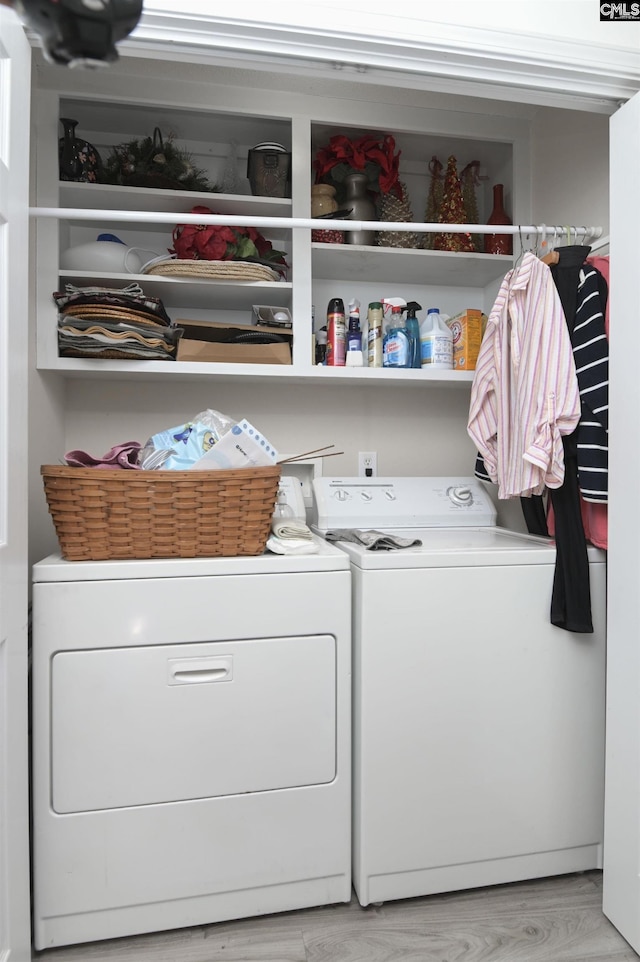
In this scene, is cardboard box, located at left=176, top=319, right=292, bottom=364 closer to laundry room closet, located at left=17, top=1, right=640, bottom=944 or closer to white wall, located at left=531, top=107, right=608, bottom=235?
laundry room closet, located at left=17, top=1, right=640, bottom=944

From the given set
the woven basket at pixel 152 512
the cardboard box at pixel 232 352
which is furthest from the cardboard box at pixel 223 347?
the woven basket at pixel 152 512

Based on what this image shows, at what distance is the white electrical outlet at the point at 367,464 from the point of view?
7.57ft

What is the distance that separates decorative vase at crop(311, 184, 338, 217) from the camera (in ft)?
6.77

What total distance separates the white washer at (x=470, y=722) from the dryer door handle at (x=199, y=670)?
0.33 m

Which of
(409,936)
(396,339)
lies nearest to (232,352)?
(396,339)

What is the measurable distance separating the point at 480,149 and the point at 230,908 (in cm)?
261

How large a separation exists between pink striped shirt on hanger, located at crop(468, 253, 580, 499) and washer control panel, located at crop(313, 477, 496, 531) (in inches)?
12.0

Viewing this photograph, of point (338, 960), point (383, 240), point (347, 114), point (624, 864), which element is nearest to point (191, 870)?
point (338, 960)

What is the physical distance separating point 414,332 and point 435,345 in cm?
10

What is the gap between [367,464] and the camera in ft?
7.59

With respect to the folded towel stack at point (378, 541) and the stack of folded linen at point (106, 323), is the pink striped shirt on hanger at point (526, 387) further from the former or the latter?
the stack of folded linen at point (106, 323)

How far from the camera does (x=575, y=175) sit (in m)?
1.95

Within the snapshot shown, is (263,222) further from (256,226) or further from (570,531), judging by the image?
(570,531)

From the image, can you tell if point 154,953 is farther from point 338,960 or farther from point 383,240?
point 383,240
